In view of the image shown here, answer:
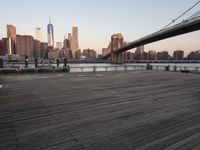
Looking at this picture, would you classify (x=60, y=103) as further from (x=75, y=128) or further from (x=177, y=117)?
(x=177, y=117)

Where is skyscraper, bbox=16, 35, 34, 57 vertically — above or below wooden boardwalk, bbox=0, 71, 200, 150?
above

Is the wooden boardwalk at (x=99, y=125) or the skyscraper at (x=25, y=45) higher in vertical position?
the skyscraper at (x=25, y=45)

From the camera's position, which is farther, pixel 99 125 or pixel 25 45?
pixel 25 45

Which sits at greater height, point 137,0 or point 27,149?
point 137,0

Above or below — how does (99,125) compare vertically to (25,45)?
below

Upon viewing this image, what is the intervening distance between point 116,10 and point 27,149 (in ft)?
128

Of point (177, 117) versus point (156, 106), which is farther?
point (156, 106)

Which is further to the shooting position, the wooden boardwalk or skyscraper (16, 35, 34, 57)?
skyscraper (16, 35, 34, 57)

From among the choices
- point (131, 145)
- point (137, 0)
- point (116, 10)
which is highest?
point (116, 10)

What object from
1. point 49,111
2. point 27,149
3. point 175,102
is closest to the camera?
point 27,149

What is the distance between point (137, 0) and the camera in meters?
26.6

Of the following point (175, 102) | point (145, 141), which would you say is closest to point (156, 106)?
point (175, 102)

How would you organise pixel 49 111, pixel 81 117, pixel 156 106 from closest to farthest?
pixel 81 117
pixel 49 111
pixel 156 106

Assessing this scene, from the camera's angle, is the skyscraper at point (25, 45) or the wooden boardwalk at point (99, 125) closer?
the wooden boardwalk at point (99, 125)
